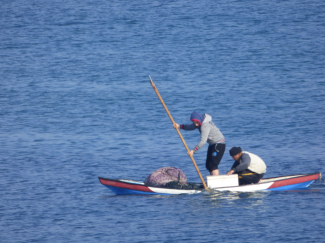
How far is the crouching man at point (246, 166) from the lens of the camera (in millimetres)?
12891

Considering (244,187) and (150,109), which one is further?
(150,109)

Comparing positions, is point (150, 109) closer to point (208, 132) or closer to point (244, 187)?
point (208, 132)

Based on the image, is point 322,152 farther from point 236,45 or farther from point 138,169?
point 236,45

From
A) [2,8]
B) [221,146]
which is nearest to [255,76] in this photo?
[221,146]

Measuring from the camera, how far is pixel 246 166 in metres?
12.9

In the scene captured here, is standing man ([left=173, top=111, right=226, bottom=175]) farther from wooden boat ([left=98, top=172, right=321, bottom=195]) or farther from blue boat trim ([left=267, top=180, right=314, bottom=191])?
blue boat trim ([left=267, top=180, right=314, bottom=191])

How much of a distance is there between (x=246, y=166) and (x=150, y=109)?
43.0 ft

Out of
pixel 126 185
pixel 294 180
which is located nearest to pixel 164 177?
pixel 126 185

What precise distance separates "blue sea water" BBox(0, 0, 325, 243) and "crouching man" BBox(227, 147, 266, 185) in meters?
0.44

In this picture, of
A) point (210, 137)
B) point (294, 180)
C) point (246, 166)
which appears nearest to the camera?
point (246, 166)

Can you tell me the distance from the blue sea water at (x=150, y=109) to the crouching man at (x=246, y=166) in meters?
0.44

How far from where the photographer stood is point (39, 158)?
18.1 metres

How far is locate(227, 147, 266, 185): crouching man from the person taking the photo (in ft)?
42.3

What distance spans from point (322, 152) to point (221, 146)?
565 centimetres
